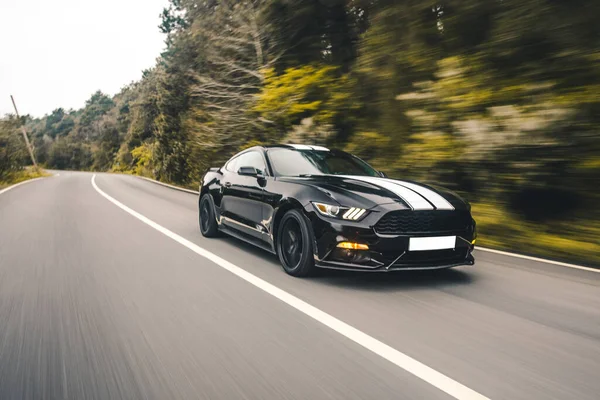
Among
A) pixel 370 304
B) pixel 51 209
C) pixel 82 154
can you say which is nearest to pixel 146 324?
pixel 370 304

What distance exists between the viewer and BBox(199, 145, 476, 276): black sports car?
180 inches

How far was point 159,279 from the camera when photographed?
5.20 m

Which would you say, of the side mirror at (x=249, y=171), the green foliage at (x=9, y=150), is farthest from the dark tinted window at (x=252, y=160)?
the green foliage at (x=9, y=150)

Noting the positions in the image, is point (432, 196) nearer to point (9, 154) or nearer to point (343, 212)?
point (343, 212)

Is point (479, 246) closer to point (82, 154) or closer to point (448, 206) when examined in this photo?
point (448, 206)

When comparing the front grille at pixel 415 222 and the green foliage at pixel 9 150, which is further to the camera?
the green foliage at pixel 9 150

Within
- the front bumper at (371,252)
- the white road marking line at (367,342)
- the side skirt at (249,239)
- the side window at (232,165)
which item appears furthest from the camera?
the side window at (232,165)

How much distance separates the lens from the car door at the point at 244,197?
6.06 m

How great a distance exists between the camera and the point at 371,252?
14.9 ft

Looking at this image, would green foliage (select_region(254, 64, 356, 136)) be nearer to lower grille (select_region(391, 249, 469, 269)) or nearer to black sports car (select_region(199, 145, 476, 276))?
black sports car (select_region(199, 145, 476, 276))

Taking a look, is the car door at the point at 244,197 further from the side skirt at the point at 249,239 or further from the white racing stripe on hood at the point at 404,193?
the white racing stripe on hood at the point at 404,193

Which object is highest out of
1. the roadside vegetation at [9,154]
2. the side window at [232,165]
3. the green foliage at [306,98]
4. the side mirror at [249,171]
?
the green foliage at [306,98]

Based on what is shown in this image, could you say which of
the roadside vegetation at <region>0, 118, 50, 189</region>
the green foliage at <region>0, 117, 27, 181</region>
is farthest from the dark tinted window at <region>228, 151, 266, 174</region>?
the green foliage at <region>0, 117, 27, 181</region>

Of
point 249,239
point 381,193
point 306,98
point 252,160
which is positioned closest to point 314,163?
point 252,160
